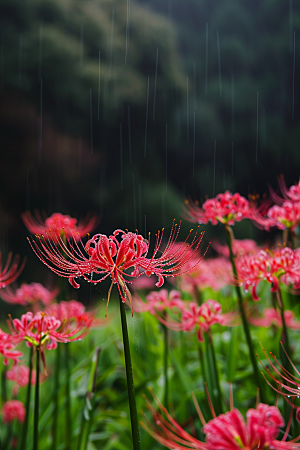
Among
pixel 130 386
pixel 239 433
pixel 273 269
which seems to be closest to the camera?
pixel 239 433

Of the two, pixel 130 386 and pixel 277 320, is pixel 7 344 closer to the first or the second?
pixel 130 386

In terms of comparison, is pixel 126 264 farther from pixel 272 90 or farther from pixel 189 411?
pixel 272 90

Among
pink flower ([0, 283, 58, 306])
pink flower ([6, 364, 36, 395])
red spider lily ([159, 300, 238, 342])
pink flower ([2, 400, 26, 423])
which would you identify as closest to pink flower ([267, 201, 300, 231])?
red spider lily ([159, 300, 238, 342])

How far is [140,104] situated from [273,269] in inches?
283

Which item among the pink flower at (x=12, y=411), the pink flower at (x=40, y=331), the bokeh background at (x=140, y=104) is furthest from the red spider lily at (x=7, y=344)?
the bokeh background at (x=140, y=104)

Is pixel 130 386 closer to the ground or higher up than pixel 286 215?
closer to the ground

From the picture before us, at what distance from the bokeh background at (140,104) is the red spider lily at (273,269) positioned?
4668 millimetres

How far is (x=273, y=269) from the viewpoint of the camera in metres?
1.06

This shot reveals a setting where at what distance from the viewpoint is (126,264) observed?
0.67 m

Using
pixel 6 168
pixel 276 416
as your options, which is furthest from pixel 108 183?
pixel 276 416

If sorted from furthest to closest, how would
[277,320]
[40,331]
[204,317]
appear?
[277,320] < [204,317] < [40,331]

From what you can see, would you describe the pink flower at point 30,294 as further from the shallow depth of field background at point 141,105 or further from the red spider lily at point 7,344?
the shallow depth of field background at point 141,105

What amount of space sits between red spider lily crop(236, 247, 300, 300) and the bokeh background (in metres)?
4.67

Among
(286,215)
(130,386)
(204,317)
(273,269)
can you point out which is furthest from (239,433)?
(286,215)
